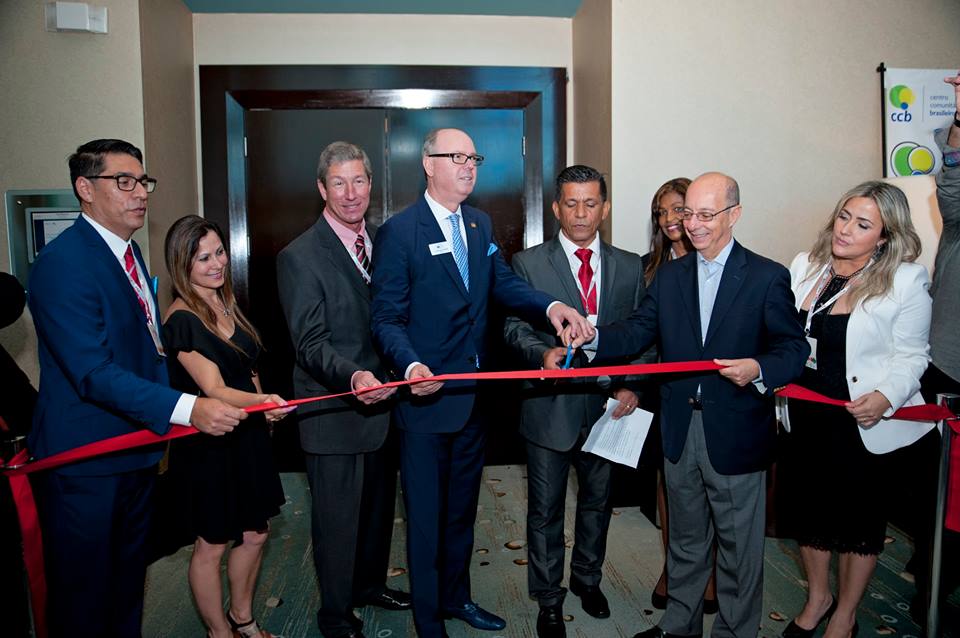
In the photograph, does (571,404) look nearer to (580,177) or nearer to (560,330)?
(560,330)

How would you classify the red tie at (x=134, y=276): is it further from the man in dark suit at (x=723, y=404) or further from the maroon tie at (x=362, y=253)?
the man in dark suit at (x=723, y=404)

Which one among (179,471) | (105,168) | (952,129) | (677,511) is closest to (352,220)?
(105,168)

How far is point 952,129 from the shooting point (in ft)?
9.75

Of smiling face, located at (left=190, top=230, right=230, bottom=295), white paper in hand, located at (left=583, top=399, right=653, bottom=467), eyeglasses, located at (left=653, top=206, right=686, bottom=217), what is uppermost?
eyeglasses, located at (left=653, top=206, right=686, bottom=217)

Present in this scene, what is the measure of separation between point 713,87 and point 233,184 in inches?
135

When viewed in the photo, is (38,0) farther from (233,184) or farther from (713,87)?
(713,87)

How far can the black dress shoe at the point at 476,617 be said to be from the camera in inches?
124

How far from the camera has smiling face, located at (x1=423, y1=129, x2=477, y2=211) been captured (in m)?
2.89

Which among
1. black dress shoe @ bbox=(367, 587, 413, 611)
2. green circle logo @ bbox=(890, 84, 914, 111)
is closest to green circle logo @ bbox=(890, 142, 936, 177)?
green circle logo @ bbox=(890, 84, 914, 111)

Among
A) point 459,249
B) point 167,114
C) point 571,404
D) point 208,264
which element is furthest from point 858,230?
point 167,114

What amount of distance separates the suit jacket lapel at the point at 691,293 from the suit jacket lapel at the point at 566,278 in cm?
54

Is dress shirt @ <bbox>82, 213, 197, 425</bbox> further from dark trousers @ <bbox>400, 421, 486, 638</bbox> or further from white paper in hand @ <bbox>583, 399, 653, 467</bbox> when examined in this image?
white paper in hand @ <bbox>583, 399, 653, 467</bbox>

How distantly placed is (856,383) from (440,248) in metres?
1.74

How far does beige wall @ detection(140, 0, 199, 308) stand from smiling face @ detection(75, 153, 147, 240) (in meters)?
2.07
